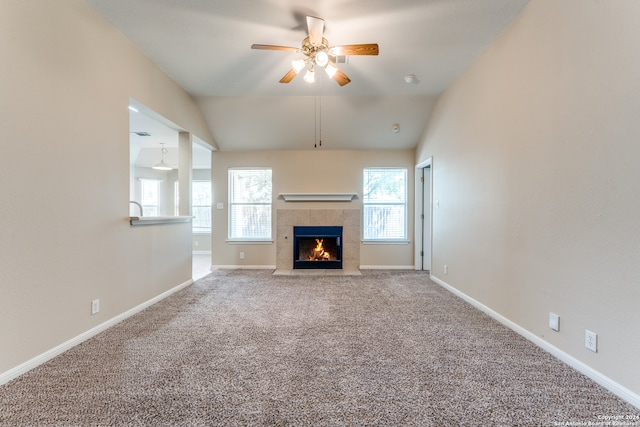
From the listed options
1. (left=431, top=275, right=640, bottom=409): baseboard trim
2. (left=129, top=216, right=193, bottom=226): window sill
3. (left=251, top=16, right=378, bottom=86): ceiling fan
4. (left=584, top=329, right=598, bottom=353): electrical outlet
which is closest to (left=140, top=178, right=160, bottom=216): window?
(left=129, top=216, right=193, bottom=226): window sill

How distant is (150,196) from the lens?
7434mm

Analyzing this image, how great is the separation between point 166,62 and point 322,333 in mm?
3523

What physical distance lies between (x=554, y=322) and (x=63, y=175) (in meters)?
3.95

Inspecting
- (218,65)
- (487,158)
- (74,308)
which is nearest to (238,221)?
(218,65)

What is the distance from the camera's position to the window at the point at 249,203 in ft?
18.1

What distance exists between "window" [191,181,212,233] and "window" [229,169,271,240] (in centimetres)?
247

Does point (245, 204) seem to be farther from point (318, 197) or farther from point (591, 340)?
point (591, 340)

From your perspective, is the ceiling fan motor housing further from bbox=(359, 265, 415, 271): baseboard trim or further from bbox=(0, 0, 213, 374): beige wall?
bbox=(359, 265, 415, 271): baseboard trim

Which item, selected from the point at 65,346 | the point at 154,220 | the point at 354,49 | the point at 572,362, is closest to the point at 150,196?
the point at 154,220

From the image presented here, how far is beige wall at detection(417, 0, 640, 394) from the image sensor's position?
1611 mm

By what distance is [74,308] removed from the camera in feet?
7.30

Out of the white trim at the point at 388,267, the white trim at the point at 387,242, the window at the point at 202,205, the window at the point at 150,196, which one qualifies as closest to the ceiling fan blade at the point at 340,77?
the white trim at the point at 387,242

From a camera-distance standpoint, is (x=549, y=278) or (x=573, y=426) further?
(x=549, y=278)

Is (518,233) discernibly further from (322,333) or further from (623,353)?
(322,333)
